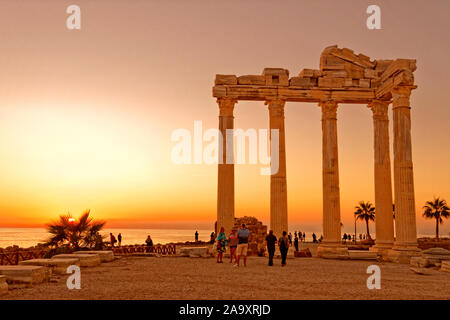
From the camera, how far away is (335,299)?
1212 centimetres

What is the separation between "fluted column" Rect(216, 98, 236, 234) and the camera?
29438 millimetres

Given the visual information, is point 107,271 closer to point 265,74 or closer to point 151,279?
point 151,279

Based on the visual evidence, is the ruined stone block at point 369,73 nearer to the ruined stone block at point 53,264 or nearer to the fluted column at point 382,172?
the fluted column at point 382,172

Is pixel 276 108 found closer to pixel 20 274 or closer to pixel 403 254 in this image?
pixel 403 254

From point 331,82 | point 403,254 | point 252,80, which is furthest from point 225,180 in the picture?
point 403,254

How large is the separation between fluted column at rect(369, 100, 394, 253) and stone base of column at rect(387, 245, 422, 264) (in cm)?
327

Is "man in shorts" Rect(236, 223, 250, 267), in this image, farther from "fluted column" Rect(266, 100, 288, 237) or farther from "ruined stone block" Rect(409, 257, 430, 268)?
"ruined stone block" Rect(409, 257, 430, 268)

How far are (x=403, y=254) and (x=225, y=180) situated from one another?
1157 cm

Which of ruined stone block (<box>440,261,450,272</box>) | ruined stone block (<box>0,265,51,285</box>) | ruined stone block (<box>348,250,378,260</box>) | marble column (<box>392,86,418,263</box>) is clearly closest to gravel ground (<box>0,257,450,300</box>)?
ruined stone block (<box>0,265,51,285</box>)

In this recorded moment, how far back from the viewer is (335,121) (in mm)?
31406

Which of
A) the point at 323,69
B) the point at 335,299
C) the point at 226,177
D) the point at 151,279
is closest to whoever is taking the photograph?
the point at 335,299
